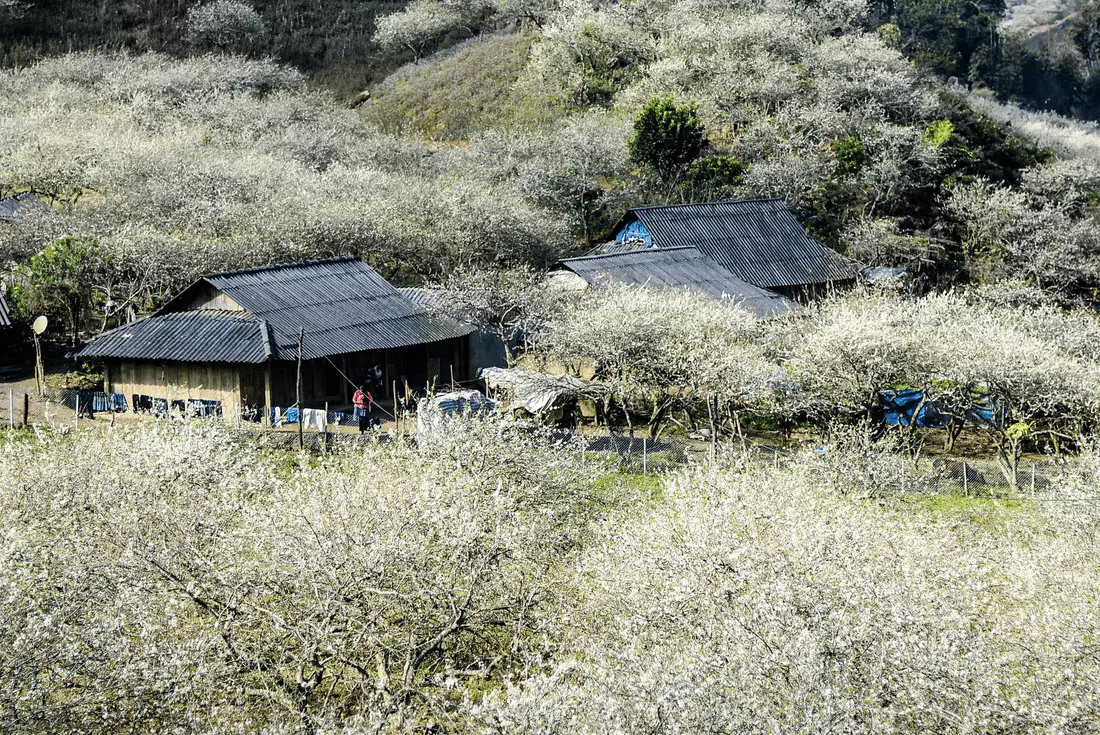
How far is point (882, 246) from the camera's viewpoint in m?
47.9

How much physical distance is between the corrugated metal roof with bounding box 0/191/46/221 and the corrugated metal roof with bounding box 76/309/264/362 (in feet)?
38.4

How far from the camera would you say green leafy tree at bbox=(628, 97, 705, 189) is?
175 ft

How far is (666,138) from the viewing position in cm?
5353

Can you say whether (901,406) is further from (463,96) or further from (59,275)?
(463,96)

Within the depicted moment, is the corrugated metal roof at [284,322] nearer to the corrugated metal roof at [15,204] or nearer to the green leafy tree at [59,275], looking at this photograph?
the green leafy tree at [59,275]

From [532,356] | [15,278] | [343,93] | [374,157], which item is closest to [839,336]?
[532,356]

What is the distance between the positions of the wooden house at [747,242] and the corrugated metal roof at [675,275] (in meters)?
1.96

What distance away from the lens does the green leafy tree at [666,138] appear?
53281 mm

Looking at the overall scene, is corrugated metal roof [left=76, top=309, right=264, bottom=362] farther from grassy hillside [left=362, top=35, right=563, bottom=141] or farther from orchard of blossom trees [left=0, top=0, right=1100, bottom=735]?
grassy hillside [left=362, top=35, right=563, bottom=141]

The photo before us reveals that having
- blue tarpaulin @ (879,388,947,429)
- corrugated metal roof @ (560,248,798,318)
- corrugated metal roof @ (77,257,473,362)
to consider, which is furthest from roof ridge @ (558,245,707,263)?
blue tarpaulin @ (879,388,947,429)

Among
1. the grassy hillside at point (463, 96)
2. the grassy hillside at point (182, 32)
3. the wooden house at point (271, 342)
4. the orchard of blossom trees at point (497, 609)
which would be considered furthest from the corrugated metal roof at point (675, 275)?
the grassy hillside at point (182, 32)

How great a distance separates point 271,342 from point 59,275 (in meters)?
9.06

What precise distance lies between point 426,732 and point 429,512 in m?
2.67

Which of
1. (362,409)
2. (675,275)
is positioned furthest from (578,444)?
(675,275)
